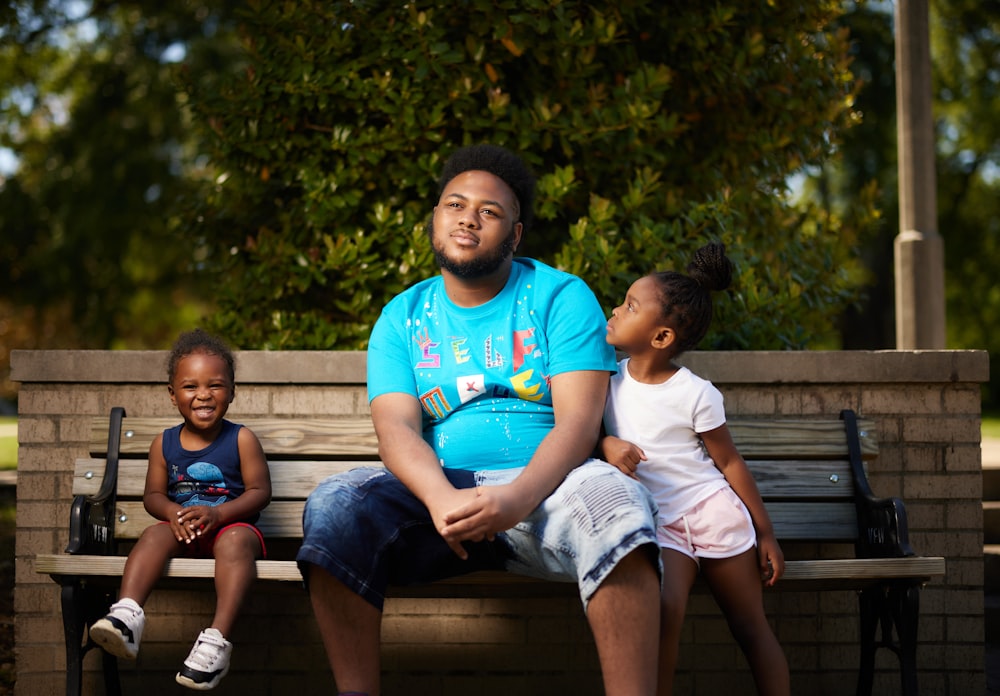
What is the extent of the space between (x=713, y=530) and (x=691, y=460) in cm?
23

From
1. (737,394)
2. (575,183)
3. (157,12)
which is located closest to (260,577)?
(737,394)

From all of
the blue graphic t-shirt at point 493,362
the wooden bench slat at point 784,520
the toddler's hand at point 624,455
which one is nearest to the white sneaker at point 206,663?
the wooden bench slat at point 784,520

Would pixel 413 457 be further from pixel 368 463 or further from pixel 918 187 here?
pixel 918 187

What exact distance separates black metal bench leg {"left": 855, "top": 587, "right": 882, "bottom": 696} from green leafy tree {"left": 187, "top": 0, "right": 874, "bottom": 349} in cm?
122

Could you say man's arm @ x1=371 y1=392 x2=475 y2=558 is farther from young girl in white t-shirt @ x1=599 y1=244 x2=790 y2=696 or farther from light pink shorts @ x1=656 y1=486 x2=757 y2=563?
light pink shorts @ x1=656 y1=486 x2=757 y2=563

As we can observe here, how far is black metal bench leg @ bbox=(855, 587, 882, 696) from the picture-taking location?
3697 millimetres

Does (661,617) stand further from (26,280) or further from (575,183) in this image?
(26,280)

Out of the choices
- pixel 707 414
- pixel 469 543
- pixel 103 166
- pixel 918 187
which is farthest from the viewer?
pixel 103 166

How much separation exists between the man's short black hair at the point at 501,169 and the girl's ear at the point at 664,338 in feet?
2.06

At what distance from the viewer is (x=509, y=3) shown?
4602 millimetres

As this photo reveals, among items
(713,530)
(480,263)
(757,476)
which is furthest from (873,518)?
(480,263)

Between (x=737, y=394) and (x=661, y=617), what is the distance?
1.23 meters

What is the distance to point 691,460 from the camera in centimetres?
337

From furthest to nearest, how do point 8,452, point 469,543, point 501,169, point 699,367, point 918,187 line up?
1. point 8,452
2. point 918,187
3. point 699,367
4. point 501,169
5. point 469,543
